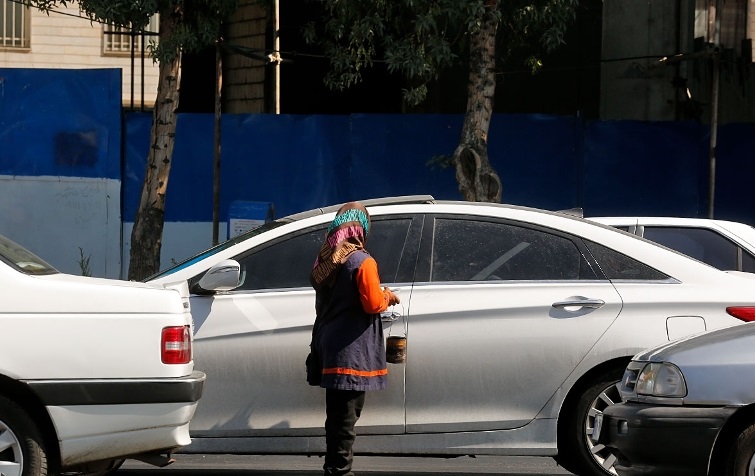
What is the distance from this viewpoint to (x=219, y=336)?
6.65 meters

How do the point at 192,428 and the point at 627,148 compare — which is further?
the point at 627,148

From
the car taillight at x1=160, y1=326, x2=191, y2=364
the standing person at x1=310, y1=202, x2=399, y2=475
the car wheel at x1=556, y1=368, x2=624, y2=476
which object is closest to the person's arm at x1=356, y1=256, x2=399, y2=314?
the standing person at x1=310, y1=202, x2=399, y2=475

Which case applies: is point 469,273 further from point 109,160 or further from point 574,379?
point 109,160

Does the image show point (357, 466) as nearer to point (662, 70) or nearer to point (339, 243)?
point (339, 243)

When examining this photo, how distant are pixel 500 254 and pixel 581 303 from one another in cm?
52

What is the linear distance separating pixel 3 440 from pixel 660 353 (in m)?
3.01

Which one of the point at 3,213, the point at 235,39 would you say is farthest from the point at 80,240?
the point at 235,39

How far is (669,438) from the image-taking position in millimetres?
5363

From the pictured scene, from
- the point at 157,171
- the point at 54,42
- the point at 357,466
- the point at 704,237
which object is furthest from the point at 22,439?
the point at 54,42

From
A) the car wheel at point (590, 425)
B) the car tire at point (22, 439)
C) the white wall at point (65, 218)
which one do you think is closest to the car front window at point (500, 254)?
the car wheel at point (590, 425)

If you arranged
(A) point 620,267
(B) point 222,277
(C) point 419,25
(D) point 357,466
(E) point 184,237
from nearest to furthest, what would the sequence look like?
(B) point 222,277 < (A) point 620,267 < (D) point 357,466 < (C) point 419,25 < (E) point 184,237

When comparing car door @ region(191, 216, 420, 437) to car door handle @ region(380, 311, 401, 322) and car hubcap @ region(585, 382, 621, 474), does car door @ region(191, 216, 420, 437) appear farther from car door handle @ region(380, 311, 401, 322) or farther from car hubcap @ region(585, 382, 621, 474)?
car hubcap @ region(585, 382, 621, 474)

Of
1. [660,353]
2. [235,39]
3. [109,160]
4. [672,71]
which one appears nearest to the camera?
[660,353]

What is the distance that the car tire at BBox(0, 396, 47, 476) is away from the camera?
18.6ft
